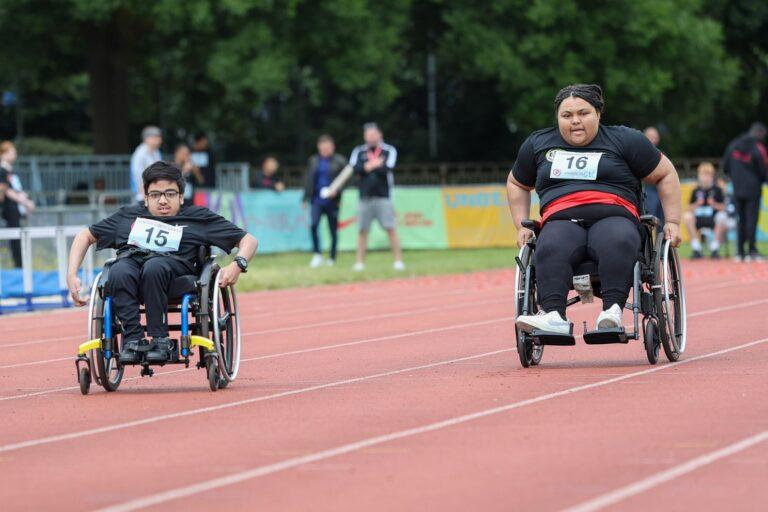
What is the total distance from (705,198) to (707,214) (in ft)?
1.33

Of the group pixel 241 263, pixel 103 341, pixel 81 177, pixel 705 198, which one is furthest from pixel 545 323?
pixel 81 177

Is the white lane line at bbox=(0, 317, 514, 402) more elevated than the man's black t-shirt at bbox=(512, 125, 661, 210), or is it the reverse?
the man's black t-shirt at bbox=(512, 125, 661, 210)

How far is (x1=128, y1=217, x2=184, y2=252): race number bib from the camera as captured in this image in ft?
30.3

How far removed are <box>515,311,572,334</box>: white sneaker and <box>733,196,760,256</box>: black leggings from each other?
46.3 ft

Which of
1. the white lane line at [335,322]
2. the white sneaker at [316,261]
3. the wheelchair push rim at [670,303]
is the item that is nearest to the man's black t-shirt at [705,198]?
the white sneaker at [316,261]

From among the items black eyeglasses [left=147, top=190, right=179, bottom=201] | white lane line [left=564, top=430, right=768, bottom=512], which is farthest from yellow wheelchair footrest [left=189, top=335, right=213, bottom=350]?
white lane line [left=564, top=430, right=768, bottom=512]

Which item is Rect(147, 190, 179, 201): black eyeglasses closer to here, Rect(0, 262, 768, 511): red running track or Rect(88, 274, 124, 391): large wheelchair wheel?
Rect(88, 274, 124, 391): large wheelchair wheel

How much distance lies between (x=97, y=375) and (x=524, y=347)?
7.72 ft

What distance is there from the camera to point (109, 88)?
37.5 metres

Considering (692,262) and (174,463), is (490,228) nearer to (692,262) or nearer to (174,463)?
(692,262)

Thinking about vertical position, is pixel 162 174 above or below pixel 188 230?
above

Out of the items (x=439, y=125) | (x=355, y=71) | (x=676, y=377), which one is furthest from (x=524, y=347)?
(x=439, y=125)

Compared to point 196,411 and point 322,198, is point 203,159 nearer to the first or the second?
point 322,198

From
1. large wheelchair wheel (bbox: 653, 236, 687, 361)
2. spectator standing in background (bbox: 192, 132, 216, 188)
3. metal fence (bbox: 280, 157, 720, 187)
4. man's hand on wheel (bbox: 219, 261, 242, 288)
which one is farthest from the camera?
metal fence (bbox: 280, 157, 720, 187)
